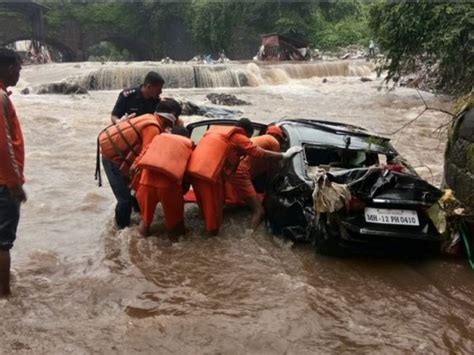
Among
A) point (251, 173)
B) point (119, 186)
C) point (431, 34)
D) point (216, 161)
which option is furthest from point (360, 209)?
point (431, 34)

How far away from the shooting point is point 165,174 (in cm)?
499

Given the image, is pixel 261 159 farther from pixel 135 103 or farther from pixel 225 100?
pixel 225 100

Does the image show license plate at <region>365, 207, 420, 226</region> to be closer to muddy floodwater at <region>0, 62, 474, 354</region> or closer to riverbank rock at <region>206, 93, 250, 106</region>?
muddy floodwater at <region>0, 62, 474, 354</region>

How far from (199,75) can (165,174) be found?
23.2 meters

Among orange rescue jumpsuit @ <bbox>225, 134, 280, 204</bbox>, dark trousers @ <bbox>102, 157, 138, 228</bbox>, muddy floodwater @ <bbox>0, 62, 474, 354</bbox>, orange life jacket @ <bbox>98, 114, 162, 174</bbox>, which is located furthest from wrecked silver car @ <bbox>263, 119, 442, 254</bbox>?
dark trousers @ <bbox>102, 157, 138, 228</bbox>

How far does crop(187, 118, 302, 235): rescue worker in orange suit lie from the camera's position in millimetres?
5133

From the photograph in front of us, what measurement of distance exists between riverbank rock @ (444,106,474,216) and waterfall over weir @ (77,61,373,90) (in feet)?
70.5

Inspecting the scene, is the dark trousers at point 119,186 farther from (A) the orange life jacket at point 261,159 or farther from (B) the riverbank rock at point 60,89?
(B) the riverbank rock at point 60,89

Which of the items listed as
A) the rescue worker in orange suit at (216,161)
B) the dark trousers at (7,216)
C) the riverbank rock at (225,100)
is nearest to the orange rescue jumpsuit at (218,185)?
the rescue worker in orange suit at (216,161)

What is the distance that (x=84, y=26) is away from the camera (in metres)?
52.6

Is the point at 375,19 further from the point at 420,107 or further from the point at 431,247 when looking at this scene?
the point at 431,247

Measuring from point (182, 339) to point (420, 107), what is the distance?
18.1 meters

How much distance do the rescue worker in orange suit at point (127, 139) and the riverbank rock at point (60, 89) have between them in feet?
60.2

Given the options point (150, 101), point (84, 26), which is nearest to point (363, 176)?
point (150, 101)
